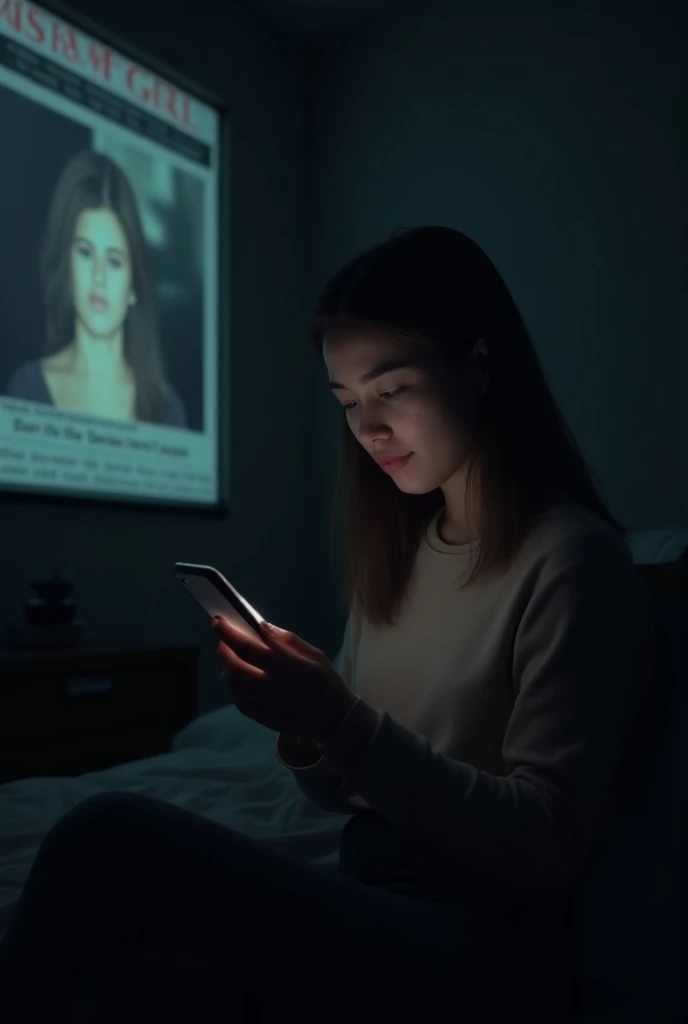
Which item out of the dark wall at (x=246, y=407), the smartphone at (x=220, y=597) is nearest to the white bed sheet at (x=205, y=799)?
the smartphone at (x=220, y=597)

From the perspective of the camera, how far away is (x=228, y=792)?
152 cm

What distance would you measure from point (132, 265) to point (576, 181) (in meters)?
1.49

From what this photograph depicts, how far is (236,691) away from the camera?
0.72 meters

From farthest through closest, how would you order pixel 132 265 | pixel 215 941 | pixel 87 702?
pixel 132 265 < pixel 87 702 < pixel 215 941

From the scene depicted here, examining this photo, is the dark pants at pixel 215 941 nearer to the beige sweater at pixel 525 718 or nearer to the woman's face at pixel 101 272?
the beige sweater at pixel 525 718

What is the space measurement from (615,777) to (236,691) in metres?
0.36

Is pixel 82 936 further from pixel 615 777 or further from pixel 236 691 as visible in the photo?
pixel 615 777

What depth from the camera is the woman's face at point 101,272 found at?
2.59 m

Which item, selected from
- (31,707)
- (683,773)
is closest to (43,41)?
(31,707)

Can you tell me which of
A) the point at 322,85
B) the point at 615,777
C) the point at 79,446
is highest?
the point at 322,85

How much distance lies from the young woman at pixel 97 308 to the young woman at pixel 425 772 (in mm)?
1780

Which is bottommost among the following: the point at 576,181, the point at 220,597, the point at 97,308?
the point at 220,597

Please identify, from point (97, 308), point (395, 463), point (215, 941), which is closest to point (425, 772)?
point (215, 941)

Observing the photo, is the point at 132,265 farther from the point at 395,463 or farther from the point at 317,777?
the point at 317,777
